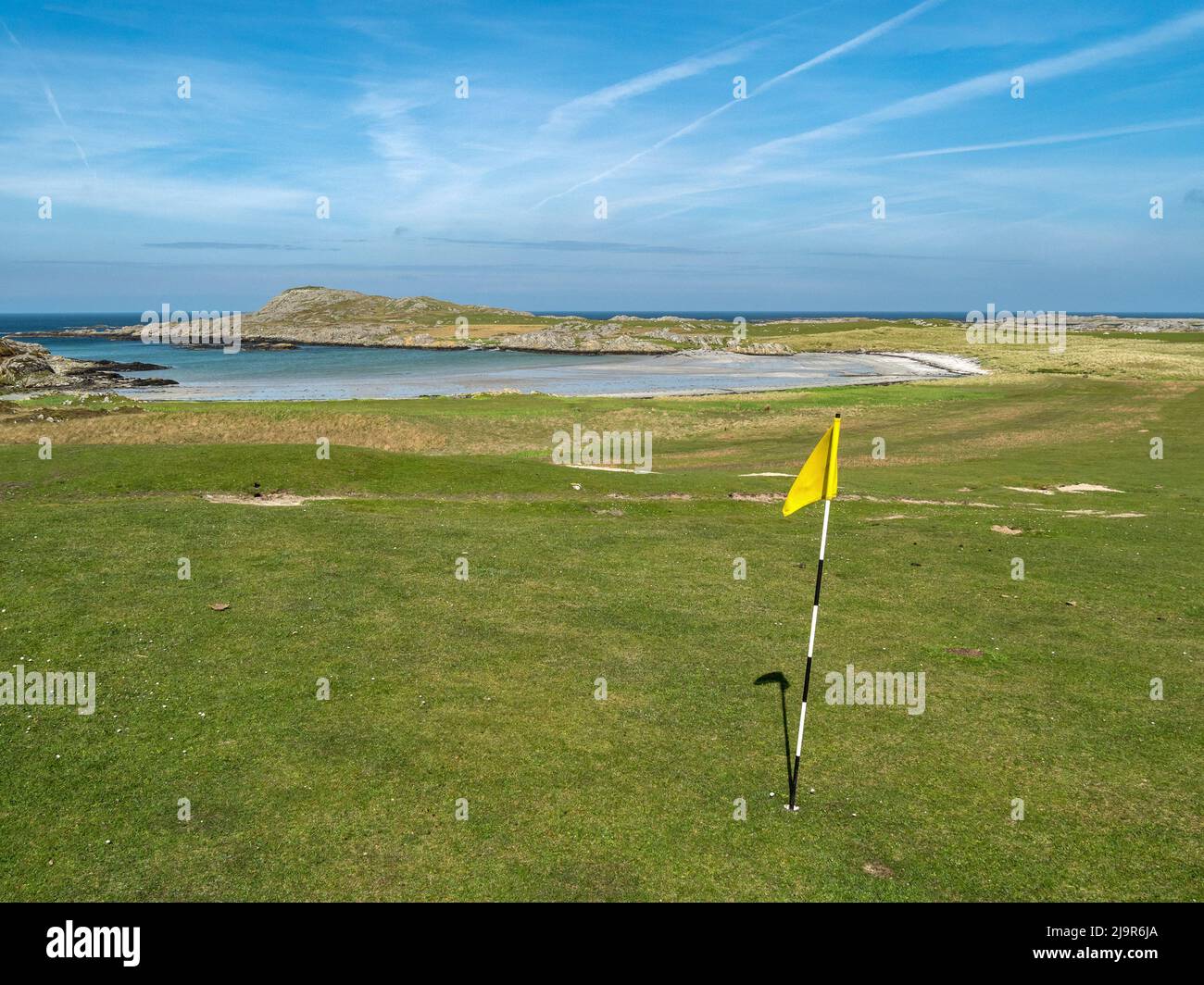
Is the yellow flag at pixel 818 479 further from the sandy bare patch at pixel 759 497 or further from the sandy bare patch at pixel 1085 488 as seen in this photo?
the sandy bare patch at pixel 1085 488

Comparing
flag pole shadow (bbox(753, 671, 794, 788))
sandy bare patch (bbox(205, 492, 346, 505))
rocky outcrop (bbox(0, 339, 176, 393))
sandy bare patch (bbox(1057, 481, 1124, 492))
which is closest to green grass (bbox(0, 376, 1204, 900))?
flag pole shadow (bbox(753, 671, 794, 788))

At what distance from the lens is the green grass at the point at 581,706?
10.0 metres

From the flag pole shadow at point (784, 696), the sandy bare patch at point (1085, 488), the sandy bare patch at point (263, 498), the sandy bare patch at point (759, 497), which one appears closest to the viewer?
the flag pole shadow at point (784, 696)

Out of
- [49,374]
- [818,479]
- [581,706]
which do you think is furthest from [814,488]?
[49,374]

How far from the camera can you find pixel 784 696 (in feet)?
48.5

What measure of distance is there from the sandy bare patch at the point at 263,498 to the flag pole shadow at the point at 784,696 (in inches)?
856

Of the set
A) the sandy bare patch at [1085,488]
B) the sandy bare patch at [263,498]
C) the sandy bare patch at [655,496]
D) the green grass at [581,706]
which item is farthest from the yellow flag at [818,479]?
the sandy bare patch at [1085,488]

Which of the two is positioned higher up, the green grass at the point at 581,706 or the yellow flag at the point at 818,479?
the yellow flag at the point at 818,479

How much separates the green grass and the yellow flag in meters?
4.38

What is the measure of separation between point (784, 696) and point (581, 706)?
12.9 ft

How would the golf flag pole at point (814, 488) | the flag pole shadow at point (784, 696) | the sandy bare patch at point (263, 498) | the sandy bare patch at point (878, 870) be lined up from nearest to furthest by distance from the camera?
the sandy bare patch at point (878, 870)
the golf flag pole at point (814, 488)
the flag pole shadow at point (784, 696)
the sandy bare patch at point (263, 498)

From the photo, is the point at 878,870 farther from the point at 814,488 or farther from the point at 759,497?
the point at 759,497

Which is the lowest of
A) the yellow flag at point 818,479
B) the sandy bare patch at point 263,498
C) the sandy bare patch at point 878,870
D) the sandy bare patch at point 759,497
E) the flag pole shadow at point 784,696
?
the sandy bare patch at point 878,870
